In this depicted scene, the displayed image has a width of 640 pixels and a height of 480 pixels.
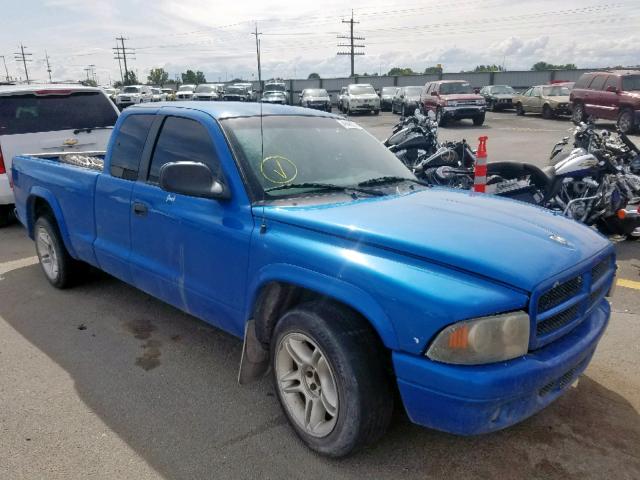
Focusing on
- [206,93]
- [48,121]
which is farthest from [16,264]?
[206,93]

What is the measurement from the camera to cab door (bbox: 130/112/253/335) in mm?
3160

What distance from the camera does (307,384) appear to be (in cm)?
283

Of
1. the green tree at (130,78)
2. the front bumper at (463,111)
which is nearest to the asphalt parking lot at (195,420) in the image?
the front bumper at (463,111)

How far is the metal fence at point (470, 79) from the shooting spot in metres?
38.8

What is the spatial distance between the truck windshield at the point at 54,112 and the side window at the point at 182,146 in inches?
172

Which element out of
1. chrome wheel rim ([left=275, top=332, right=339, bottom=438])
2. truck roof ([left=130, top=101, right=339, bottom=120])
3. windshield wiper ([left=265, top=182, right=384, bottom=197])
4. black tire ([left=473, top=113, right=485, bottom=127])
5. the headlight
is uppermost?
truck roof ([left=130, top=101, right=339, bottom=120])

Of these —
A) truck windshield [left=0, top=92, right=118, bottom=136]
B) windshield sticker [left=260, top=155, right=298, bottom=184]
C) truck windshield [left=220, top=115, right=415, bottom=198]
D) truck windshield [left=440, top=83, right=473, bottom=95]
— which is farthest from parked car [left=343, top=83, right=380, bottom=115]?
windshield sticker [left=260, top=155, right=298, bottom=184]

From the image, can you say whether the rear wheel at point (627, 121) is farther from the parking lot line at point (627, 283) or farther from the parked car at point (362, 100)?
the parking lot line at point (627, 283)

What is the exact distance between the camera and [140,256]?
394 cm

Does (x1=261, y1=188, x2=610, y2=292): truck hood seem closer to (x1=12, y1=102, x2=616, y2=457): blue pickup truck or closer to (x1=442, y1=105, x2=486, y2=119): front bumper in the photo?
(x1=12, y1=102, x2=616, y2=457): blue pickup truck

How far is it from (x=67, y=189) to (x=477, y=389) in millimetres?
3948

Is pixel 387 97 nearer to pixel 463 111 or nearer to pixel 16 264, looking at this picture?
pixel 463 111

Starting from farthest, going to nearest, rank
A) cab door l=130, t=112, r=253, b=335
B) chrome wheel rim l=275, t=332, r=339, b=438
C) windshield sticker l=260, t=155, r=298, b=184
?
1. windshield sticker l=260, t=155, r=298, b=184
2. cab door l=130, t=112, r=253, b=335
3. chrome wheel rim l=275, t=332, r=339, b=438

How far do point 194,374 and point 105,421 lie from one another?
26.3 inches
